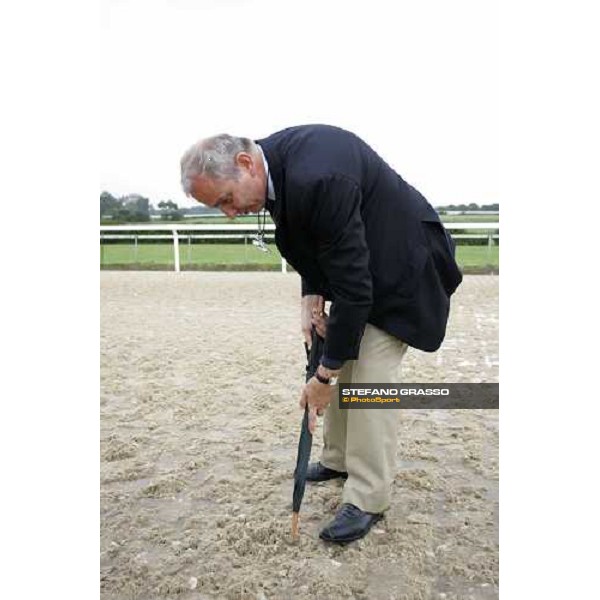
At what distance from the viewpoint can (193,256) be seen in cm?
770

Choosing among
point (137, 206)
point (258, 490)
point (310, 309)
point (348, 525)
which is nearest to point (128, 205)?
point (137, 206)

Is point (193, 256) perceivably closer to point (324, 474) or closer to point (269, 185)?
point (324, 474)

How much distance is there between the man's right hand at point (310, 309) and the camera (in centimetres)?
152

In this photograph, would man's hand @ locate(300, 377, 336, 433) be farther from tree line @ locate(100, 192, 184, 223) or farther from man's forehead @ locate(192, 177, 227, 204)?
tree line @ locate(100, 192, 184, 223)

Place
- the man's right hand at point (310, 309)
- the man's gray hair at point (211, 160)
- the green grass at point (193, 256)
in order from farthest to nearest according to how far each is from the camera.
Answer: the green grass at point (193, 256) < the man's right hand at point (310, 309) < the man's gray hair at point (211, 160)

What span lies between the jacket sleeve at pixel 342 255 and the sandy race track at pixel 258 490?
41 cm

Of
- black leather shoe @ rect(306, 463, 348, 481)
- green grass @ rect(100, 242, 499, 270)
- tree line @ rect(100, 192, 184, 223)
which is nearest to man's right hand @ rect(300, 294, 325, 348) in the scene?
black leather shoe @ rect(306, 463, 348, 481)

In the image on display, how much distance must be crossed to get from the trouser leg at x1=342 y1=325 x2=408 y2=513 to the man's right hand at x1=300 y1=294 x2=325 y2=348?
6.7 inches

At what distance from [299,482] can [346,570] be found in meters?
0.21

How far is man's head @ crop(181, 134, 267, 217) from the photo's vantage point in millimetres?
1140

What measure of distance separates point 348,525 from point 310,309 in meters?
0.47

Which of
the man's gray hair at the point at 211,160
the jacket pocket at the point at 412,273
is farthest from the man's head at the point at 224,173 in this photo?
the jacket pocket at the point at 412,273

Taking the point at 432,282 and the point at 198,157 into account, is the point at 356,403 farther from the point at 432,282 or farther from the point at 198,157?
the point at 198,157

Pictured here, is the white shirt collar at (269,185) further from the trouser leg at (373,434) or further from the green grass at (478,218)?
the green grass at (478,218)
